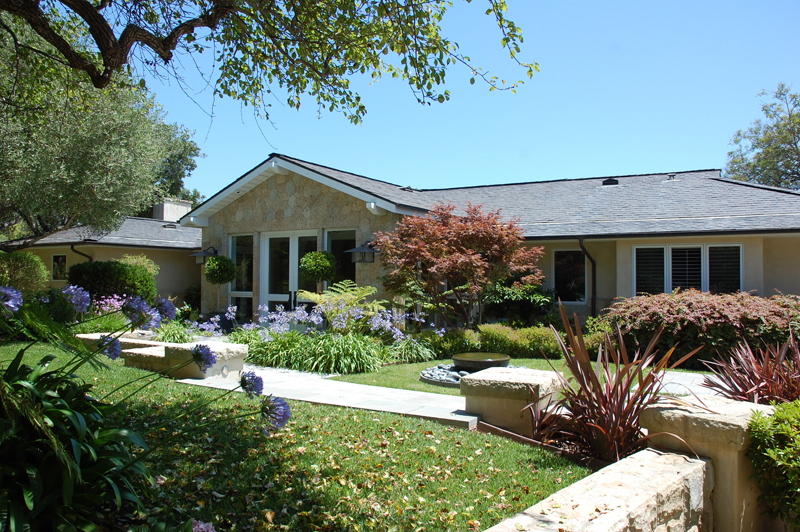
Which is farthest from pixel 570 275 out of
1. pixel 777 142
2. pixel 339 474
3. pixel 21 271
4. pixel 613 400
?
pixel 777 142

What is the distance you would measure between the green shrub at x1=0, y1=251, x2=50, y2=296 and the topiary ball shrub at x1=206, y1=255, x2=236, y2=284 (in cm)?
396

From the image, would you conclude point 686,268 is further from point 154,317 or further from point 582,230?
point 154,317

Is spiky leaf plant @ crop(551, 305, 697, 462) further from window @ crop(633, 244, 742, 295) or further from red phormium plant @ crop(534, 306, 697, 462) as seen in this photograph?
window @ crop(633, 244, 742, 295)

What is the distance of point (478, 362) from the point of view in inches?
311

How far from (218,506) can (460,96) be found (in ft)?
20.6

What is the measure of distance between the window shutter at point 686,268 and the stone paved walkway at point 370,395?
4609 millimetres

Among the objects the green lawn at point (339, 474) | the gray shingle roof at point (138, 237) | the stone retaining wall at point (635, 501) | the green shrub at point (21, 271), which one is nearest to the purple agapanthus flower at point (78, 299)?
the green lawn at point (339, 474)

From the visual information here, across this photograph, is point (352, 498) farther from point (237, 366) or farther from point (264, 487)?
point (237, 366)

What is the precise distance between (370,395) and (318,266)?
265 inches

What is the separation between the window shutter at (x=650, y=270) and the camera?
12.7 m

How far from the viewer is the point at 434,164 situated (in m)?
20.9

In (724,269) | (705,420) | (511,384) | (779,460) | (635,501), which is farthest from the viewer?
(724,269)

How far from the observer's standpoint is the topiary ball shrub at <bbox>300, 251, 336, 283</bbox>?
42.6ft

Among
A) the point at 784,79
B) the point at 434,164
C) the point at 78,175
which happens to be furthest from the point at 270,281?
the point at 784,79
